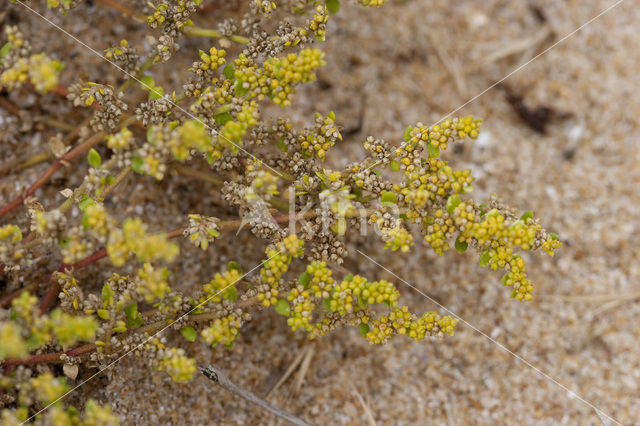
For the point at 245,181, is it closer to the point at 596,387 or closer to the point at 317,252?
the point at 317,252

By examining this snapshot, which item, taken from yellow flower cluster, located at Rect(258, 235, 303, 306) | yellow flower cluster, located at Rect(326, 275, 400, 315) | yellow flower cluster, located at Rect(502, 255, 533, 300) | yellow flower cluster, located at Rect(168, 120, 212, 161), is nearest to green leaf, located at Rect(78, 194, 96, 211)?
yellow flower cluster, located at Rect(168, 120, 212, 161)

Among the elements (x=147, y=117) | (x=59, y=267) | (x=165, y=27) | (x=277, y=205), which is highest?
(x=165, y=27)

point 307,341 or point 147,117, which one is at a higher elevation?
point 147,117

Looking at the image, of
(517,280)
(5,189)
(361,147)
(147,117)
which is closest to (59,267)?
(5,189)

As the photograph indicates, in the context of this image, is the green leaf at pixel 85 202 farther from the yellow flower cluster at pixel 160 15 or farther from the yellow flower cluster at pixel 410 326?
the yellow flower cluster at pixel 410 326

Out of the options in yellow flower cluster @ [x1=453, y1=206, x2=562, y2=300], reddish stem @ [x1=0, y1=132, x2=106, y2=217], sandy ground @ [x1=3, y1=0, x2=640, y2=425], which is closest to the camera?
yellow flower cluster @ [x1=453, y1=206, x2=562, y2=300]

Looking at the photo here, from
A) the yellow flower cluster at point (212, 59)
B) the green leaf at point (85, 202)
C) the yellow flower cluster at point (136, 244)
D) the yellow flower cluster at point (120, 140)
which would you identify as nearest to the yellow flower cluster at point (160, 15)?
the yellow flower cluster at point (212, 59)

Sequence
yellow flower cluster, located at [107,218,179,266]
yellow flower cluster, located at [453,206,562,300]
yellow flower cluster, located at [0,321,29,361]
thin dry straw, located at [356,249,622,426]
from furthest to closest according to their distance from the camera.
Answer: thin dry straw, located at [356,249,622,426]
yellow flower cluster, located at [453,206,562,300]
yellow flower cluster, located at [107,218,179,266]
yellow flower cluster, located at [0,321,29,361]

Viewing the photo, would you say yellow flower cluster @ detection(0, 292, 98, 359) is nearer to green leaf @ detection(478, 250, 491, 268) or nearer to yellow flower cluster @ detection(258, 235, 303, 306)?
yellow flower cluster @ detection(258, 235, 303, 306)
